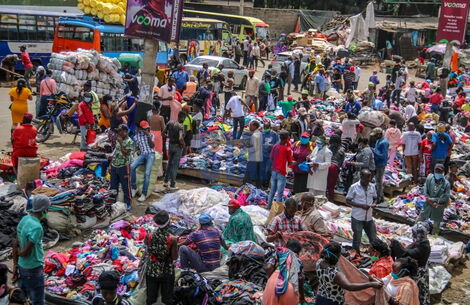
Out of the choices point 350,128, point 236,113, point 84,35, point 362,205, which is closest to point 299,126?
point 350,128

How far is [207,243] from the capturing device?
8.28 m

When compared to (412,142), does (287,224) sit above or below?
below

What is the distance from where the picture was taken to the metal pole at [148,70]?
14.1 m

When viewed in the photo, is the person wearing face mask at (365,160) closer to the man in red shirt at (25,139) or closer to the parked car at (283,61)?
the man in red shirt at (25,139)

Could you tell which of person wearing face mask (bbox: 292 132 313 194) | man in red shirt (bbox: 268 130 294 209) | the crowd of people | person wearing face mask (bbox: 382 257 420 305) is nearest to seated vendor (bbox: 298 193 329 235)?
the crowd of people

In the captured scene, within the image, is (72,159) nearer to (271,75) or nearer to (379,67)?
(271,75)

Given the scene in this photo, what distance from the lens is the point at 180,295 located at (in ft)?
24.6

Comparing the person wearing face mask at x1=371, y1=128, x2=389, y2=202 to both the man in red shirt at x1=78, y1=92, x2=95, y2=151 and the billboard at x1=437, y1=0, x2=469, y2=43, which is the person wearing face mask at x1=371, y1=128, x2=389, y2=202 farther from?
the billboard at x1=437, y1=0, x2=469, y2=43

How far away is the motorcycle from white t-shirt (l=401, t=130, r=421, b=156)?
27.3 ft

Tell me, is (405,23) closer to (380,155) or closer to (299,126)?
(299,126)

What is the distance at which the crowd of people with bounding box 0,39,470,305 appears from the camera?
6.78 meters

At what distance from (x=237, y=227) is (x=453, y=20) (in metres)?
23.4

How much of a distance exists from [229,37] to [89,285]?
31.8m

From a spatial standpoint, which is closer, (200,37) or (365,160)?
(365,160)
